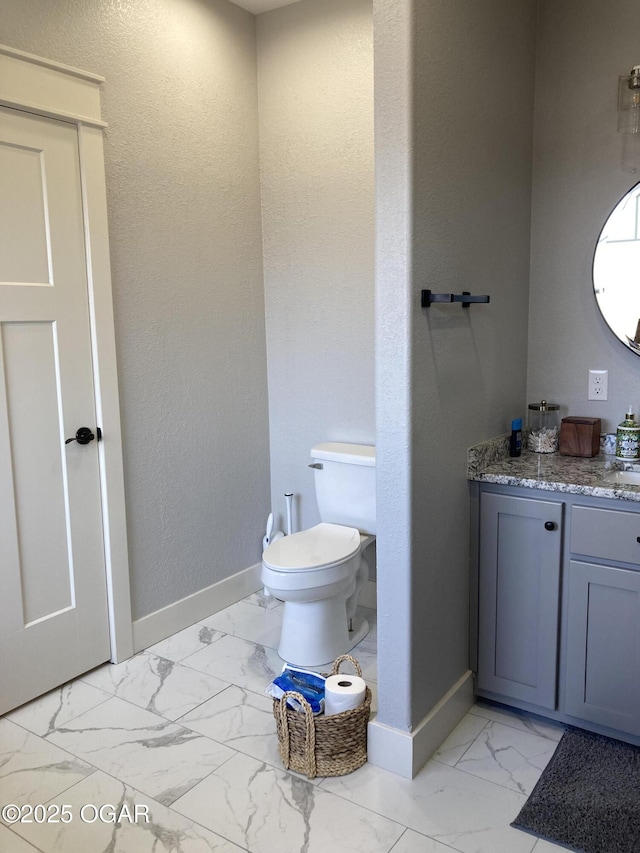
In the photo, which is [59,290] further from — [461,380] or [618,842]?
[618,842]

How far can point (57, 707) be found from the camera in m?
2.43

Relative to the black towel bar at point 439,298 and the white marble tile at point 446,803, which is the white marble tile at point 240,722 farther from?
the black towel bar at point 439,298

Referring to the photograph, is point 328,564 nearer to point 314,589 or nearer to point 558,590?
point 314,589

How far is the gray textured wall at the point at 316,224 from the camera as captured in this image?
9.66ft

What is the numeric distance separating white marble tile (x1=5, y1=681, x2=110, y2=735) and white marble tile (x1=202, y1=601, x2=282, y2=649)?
646 mm

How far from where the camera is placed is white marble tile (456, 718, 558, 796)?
2.01 m

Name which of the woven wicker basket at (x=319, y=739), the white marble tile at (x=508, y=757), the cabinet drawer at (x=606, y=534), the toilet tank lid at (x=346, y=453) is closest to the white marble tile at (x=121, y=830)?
the woven wicker basket at (x=319, y=739)

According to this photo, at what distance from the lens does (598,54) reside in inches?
94.3

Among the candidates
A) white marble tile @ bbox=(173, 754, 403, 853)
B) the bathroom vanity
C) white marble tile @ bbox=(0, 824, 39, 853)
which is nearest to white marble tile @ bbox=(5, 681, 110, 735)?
white marble tile @ bbox=(0, 824, 39, 853)

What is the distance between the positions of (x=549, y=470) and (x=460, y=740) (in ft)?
3.00

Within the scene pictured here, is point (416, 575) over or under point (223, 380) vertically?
under

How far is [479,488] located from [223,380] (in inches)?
54.4

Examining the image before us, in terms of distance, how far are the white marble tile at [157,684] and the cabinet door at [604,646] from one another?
1.25m

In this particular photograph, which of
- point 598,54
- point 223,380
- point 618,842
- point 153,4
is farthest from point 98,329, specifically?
point 618,842
